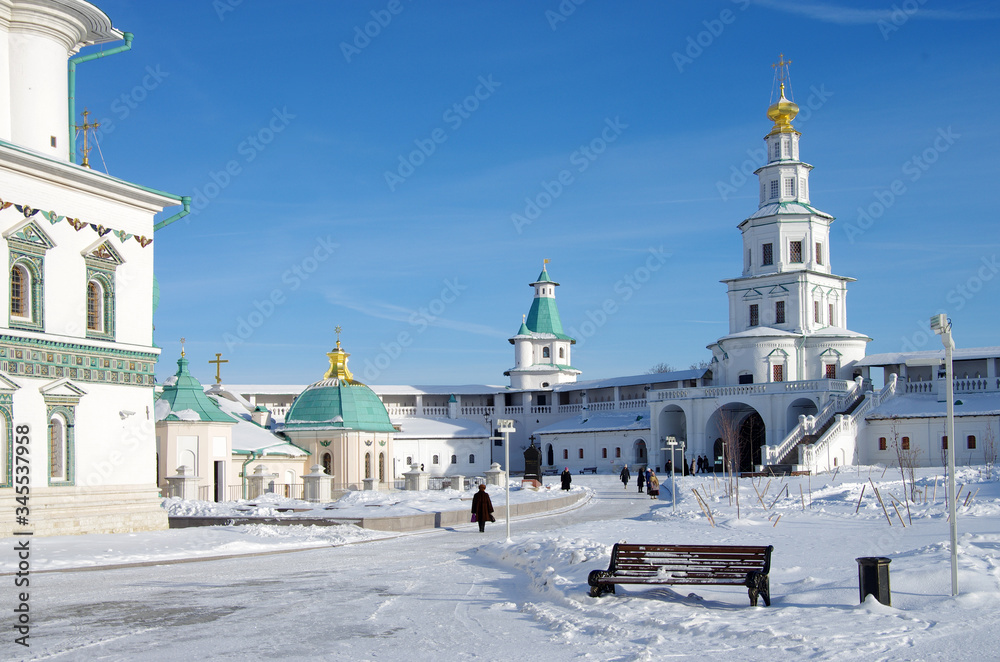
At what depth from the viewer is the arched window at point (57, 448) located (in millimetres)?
20438

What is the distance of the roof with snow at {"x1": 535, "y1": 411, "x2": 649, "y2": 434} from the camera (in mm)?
65812

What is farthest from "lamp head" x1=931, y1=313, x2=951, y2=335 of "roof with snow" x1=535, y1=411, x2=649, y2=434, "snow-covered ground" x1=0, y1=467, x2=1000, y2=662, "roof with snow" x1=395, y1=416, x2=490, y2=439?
"roof with snow" x1=395, y1=416, x2=490, y2=439

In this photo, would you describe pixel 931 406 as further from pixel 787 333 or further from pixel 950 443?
pixel 950 443

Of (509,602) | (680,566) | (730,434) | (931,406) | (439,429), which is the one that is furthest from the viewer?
(439,429)

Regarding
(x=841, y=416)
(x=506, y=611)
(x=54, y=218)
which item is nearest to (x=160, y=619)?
(x=506, y=611)

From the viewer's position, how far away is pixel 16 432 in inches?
770

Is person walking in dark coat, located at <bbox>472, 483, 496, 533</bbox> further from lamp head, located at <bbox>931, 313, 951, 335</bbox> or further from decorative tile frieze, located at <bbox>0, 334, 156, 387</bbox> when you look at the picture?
lamp head, located at <bbox>931, 313, 951, 335</bbox>

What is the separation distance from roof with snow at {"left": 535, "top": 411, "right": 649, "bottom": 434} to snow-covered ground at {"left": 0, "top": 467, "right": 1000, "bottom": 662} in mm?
45895

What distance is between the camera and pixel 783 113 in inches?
2290

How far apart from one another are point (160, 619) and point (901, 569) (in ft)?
26.1

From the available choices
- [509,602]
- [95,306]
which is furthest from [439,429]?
[509,602]

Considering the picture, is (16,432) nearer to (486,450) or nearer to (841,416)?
(841,416)

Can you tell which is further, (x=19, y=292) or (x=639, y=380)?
(x=639, y=380)

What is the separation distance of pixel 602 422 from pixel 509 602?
5718 centimetres
